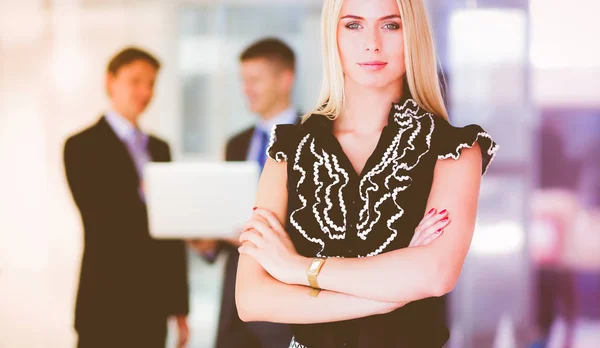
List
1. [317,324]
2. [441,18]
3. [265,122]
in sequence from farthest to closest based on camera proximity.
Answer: [441,18], [265,122], [317,324]

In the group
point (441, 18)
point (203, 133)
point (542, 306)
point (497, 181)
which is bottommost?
point (542, 306)

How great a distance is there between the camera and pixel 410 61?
167 cm

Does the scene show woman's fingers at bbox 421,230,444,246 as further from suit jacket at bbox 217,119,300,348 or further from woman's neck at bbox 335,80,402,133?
suit jacket at bbox 217,119,300,348

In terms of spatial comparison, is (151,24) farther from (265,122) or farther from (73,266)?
(73,266)

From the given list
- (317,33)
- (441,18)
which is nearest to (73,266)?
(317,33)

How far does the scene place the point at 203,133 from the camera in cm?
478

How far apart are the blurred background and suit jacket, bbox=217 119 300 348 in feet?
0.45

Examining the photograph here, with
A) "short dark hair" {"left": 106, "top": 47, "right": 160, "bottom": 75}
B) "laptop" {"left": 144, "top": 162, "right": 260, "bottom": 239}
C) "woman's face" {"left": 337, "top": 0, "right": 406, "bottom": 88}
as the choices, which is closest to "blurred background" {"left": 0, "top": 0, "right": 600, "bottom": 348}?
"short dark hair" {"left": 106, "top": 47, "right": 160, "bottom": 75}

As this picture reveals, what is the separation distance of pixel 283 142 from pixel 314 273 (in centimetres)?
34

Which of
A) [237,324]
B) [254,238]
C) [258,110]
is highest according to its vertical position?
[258,110]

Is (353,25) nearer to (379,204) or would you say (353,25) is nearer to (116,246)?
(379,204)

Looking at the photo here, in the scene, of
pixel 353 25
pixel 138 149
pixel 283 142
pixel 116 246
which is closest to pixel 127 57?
pixel 138 149

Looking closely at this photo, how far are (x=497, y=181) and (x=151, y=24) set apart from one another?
2.69 m

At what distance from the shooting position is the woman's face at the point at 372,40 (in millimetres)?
1656
